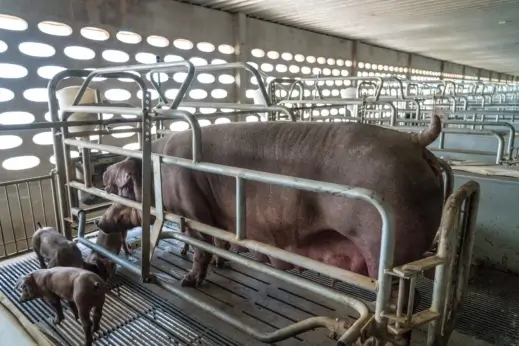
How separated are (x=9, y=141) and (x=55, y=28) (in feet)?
4.96

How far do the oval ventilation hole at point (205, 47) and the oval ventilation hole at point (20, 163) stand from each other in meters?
3.20

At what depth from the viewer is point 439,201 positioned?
179 centimetres

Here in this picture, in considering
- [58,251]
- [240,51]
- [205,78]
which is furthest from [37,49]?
[240,51]

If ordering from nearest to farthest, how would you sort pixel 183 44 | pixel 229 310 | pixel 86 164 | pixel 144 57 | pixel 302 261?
pixel 302 261 < pixel 229 310 < pixel 86 164 < pixel 144 57 < pixel 183 44

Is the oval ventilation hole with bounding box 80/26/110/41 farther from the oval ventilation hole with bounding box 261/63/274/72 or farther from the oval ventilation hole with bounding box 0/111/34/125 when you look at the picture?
the oval ventilation hole with bounding box 261/63/274/72

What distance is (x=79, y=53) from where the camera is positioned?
508 cm

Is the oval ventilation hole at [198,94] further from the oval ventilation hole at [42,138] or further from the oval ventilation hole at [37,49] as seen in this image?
the oval ventilation hole at [42,138]

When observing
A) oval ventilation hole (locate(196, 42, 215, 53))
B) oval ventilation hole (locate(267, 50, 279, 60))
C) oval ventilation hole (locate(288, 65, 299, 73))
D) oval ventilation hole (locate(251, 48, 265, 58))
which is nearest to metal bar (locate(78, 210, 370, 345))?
oval ventilation hole (locate(196, 42, 215, 53))

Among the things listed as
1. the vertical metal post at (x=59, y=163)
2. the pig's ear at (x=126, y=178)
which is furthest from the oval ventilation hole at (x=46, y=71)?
the pig's ear at (x=126, y=178)

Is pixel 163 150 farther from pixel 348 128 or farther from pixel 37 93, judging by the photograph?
pixel 37 93

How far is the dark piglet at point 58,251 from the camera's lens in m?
2.53

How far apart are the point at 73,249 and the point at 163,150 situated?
0.87 m

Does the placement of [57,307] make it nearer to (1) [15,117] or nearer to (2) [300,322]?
(2) [300,322]

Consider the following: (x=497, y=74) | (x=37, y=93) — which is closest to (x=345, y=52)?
(x=37, y=93)
